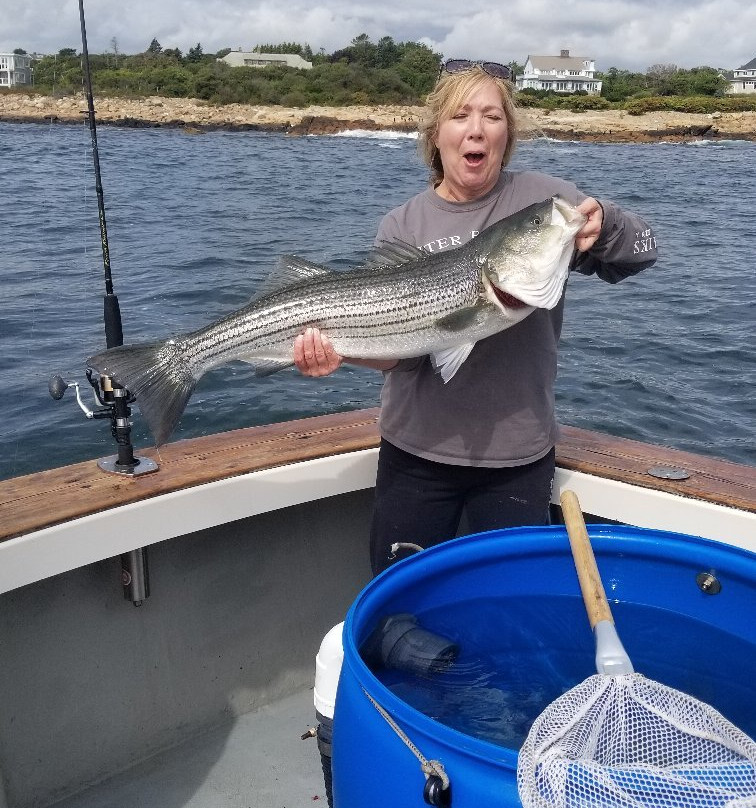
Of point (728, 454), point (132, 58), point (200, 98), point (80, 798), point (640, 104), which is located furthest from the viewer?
point (132, 58)

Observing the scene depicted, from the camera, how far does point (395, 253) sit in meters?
3.05

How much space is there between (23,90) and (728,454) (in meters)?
90.6

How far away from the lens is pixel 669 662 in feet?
7.80

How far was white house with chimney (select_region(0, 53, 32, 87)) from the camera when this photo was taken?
363 ft

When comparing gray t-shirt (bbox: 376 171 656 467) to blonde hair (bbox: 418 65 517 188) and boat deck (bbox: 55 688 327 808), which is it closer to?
blonde hair (bbox: 418 65 517 188)

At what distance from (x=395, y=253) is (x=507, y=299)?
44cm

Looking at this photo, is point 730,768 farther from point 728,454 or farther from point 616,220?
point 728,454

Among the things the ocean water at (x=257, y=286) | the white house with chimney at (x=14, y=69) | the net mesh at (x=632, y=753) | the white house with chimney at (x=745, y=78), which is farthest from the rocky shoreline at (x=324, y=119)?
the white house with chimney at (x=745, y=78)

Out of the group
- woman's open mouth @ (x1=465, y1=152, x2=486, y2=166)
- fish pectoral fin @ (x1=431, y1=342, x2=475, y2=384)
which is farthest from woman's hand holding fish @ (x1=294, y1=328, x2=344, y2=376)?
woman's open mouth @ (x1=465, y1=152, x2=486, y2=166)

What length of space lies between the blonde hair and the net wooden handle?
4.50 ft

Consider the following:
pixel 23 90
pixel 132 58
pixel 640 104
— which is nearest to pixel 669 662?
pixel 640 104

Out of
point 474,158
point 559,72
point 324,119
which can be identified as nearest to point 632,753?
point 474,158

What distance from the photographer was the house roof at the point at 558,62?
459ft

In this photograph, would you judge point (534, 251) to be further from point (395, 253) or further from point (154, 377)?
point (154, 377)
